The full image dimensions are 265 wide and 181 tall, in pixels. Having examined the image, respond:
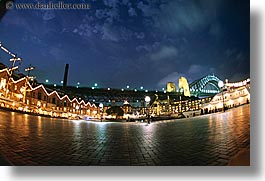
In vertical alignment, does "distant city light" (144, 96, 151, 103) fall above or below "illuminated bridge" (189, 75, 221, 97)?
below

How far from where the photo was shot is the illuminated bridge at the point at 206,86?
3098mm

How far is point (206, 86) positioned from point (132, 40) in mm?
1330

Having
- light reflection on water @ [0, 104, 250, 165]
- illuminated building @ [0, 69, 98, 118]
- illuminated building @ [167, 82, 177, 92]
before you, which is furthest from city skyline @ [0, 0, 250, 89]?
light reflection on water @ [0, 104, 250, 165]

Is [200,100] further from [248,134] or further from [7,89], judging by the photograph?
[7,89]

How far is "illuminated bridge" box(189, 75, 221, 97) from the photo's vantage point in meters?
3.10

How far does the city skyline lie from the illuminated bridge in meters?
0.09

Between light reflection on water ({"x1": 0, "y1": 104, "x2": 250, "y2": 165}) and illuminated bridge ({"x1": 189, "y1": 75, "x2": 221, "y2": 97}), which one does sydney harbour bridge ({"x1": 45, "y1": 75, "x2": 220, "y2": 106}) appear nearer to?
illuminated bridge ({"x1": 189, "y1": 75, "x2": 221, "y2": 97})

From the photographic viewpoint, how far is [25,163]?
2439 mm

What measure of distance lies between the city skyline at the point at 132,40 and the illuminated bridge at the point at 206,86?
3.6 inches

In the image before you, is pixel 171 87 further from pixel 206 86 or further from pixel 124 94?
pixel 124 94

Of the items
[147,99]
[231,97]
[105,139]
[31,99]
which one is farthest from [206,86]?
[31,99]

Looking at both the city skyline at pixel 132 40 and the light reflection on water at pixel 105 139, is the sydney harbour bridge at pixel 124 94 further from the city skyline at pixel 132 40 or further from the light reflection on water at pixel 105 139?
the light reflection on water at pixel 105 139

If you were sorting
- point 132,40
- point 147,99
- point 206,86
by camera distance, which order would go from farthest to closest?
point 147,99 < point 132,40 < point 206,86

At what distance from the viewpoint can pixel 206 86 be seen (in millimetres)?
3053
